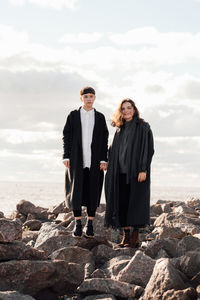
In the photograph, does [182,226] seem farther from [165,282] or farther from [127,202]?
[165,282]

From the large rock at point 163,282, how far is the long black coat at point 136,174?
2218mm

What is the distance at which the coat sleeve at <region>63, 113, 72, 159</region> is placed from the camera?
7.75 m

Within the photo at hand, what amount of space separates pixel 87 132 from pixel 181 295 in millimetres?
3439

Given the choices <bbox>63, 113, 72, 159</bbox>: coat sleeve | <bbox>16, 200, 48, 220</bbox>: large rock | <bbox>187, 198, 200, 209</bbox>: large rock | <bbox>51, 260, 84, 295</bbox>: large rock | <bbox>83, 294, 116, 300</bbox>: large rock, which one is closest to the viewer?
<bbox>83, 294, 116, 300</bbox>: large rock

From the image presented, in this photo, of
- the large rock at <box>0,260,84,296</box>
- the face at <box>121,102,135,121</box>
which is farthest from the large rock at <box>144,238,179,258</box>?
the face at <box>121,102,135,121</box>

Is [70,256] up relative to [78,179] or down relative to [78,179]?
down

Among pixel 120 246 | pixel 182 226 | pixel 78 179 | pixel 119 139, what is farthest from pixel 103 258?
pixel 182 226

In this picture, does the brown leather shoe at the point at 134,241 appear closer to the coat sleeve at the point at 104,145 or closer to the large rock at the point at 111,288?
the coat sleeve at the point at 104,145

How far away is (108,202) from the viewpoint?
7.62 m

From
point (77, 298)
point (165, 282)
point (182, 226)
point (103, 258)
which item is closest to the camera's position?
point (165, 282)

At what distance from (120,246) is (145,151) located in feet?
4.77

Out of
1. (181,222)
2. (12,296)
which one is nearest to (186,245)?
(12,296)

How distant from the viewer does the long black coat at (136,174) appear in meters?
7.34

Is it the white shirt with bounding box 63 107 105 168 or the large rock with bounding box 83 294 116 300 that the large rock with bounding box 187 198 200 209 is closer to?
the white shirt with bounding box 63 107 105 168
